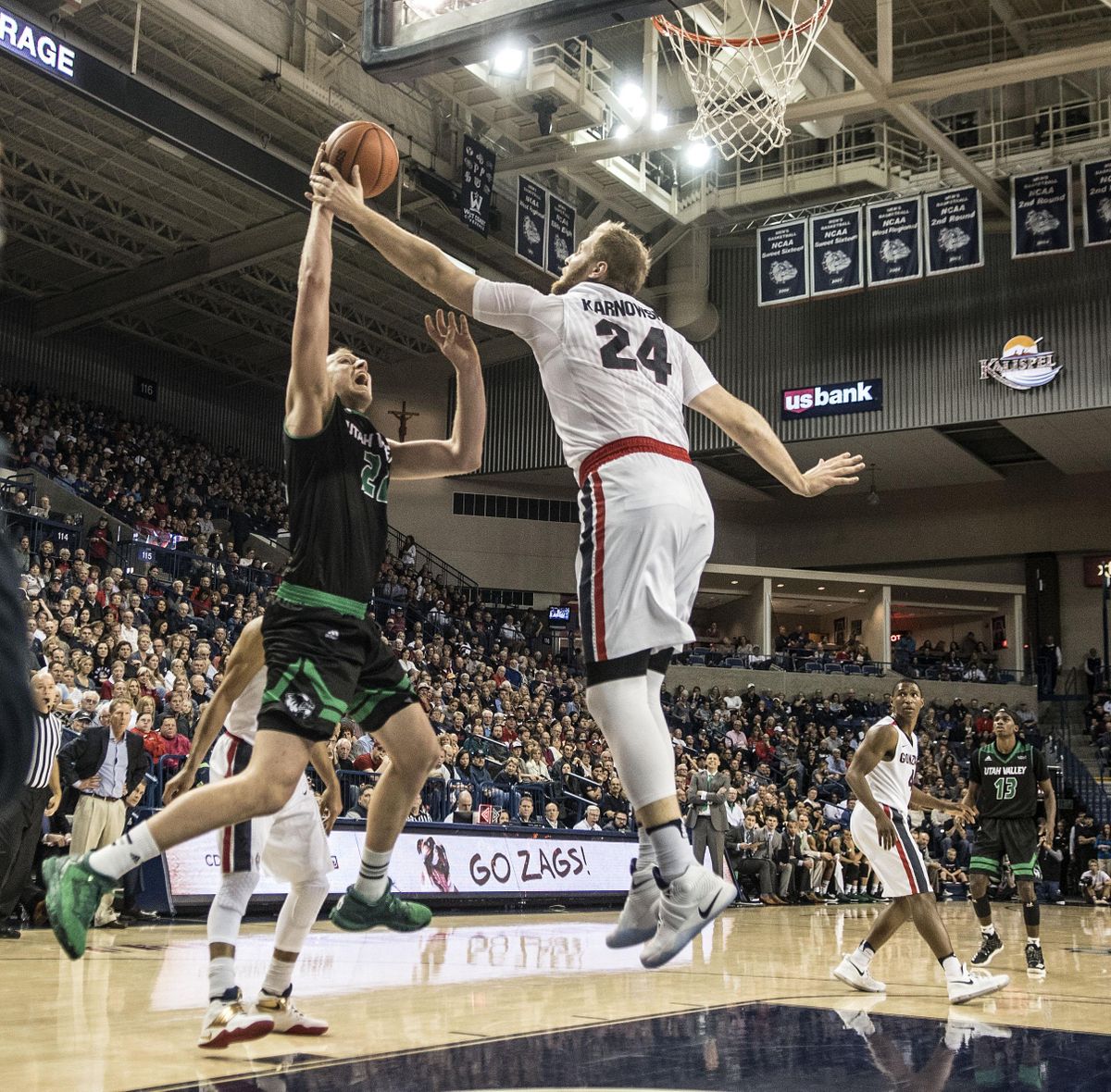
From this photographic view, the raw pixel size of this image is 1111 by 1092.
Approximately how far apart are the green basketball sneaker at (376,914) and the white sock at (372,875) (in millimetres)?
18

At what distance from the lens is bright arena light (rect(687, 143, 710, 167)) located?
988 inches

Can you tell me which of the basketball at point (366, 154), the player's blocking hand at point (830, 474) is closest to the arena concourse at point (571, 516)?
the basketball at point (366, 154)

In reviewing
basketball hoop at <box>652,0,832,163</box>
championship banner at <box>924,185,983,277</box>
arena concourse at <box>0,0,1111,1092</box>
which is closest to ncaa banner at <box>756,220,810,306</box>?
arena concourse at <box>0,0,1111,1092</box>

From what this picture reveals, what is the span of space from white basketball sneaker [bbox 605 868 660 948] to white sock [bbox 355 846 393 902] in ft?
3.86

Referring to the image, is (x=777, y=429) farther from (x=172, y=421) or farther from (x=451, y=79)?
(x=172, y=421)

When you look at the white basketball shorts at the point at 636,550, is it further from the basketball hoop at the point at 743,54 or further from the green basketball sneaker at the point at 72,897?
the basketball hoop at the point at 743,54

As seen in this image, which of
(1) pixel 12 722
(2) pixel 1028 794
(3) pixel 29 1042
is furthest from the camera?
(2) pixel 1028 794

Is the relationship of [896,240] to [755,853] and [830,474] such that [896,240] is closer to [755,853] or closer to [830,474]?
[755,853]

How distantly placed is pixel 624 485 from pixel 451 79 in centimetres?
2136

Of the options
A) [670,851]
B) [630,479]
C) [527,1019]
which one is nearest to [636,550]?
[630,479]

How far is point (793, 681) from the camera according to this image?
3356cm

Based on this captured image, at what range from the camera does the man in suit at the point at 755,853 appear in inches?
760

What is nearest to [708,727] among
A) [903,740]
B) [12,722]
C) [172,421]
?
[172,421]

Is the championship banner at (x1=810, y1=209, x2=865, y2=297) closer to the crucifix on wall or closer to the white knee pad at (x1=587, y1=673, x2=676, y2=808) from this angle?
the crucifix on wall
